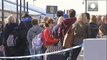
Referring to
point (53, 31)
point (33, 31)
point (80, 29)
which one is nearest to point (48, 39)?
point (53, 31)

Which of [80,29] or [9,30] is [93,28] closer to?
[80,29]

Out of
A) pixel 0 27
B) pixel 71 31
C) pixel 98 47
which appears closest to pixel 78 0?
pixel 0 27

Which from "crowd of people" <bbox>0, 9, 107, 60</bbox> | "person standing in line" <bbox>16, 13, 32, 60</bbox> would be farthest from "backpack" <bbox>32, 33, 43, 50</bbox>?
"person standing in line" <bbox>16, 13, 32, 60</bbox>

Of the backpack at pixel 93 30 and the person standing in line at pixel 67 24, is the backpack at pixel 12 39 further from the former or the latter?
the backpack at pixel 93 30

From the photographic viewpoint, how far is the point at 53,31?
11133 millimetres

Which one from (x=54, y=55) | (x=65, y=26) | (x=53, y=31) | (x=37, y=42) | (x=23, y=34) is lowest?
(x=54, y=55)

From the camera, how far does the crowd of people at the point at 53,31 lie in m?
10.3

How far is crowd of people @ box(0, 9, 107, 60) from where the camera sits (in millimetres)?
10328

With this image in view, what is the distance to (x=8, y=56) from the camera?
39.1 feet

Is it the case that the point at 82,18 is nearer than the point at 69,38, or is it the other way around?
the point at 82,18

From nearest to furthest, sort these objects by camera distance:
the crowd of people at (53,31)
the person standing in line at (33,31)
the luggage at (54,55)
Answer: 1. the crowd of people at (53,31)
2. the luggage at (54,55)
3. the person standing in line at (33,31)

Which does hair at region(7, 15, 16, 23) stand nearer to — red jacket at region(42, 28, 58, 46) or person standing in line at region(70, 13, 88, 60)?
red jacket at region(42, 28, 58, 46)

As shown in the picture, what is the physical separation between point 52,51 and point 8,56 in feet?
5.48

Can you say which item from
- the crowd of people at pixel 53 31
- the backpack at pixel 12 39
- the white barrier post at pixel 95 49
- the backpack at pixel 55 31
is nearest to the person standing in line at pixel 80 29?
the crowd of people at pixel 53 31
